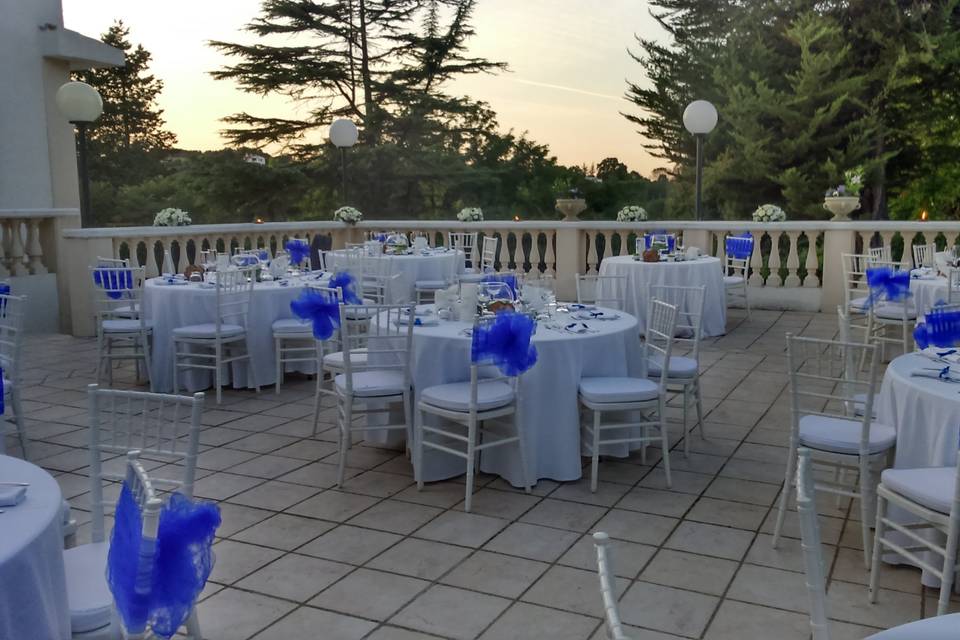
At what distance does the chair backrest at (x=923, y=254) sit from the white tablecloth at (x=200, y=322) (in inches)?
258

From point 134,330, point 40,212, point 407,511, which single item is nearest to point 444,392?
point 407,511

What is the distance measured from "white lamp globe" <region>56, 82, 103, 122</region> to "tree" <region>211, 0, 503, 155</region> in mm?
12906

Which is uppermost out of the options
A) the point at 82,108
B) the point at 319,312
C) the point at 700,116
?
the point at 82,108

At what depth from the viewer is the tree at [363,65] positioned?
2223 cm

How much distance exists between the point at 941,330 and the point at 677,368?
4.93 ft

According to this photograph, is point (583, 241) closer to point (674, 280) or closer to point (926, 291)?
point (674, 280)

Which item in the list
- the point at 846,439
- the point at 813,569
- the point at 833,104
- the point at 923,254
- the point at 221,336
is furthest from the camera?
the point at 833,104

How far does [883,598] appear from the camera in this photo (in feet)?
10.6

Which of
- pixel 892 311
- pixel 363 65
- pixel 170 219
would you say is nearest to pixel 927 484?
pixel 892 311

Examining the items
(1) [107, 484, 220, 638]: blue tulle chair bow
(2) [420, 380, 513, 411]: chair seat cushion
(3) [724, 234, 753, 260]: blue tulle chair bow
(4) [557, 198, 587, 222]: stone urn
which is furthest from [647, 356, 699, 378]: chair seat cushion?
(4) [557, 198, 587, 222]: stone urn

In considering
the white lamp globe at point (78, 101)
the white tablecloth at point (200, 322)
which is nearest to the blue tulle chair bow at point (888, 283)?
the white tablecloth at point (200, 322)

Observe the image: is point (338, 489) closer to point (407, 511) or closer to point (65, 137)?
point (407, 511)

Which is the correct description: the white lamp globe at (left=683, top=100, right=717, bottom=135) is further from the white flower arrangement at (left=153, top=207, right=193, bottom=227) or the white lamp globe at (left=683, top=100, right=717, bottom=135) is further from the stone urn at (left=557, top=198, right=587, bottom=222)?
the white flower arrangement at (left=153, top=207, right=193, bottom=227)

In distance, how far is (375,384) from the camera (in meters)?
4.75
